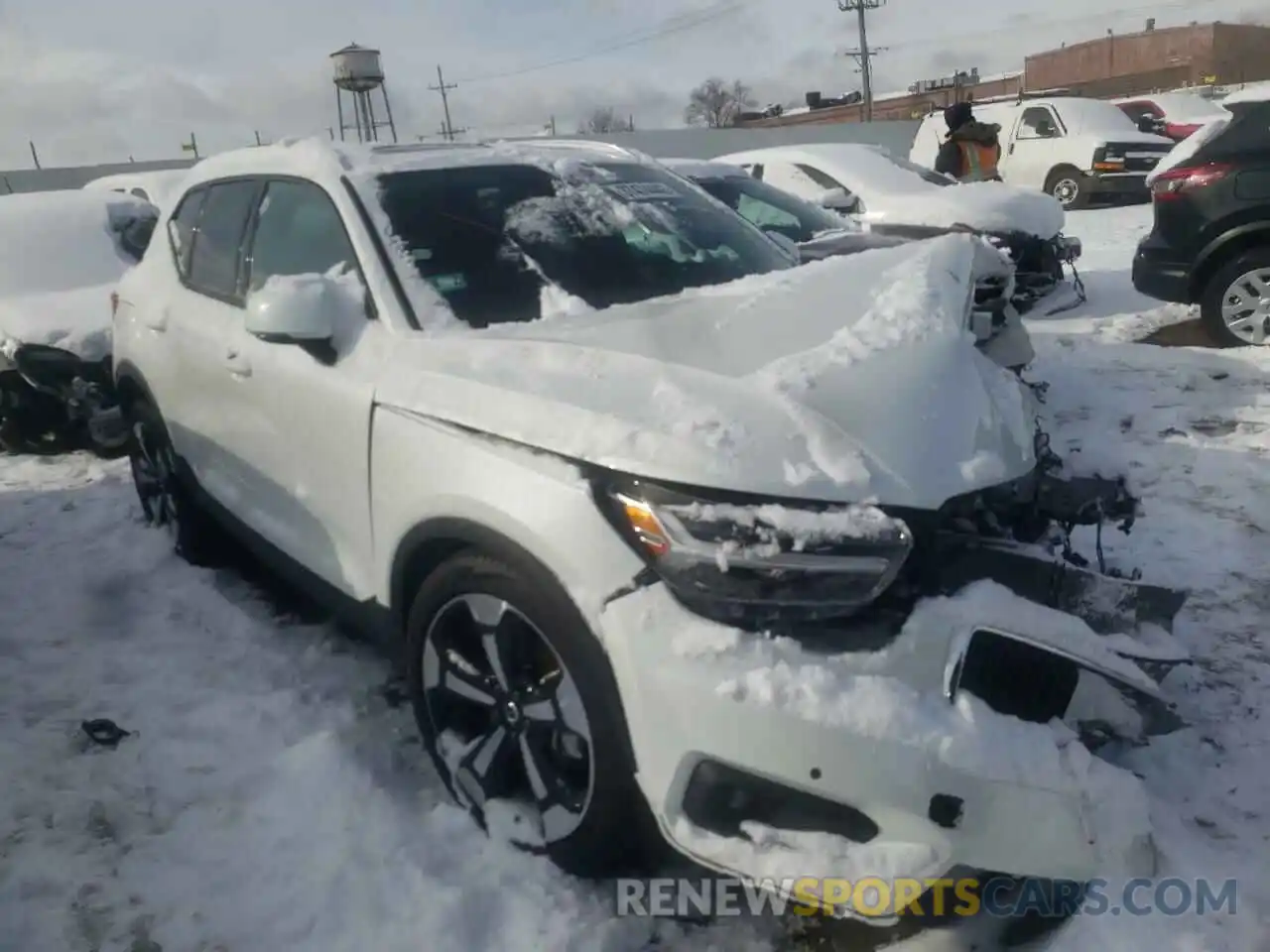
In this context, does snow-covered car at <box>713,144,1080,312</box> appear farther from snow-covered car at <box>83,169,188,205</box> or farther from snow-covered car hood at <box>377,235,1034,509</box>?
snow-covered car at <box>83,169,188,205</box>

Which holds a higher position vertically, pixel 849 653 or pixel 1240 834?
pixel 849 653

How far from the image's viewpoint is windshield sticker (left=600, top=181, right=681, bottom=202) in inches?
Answer: 136

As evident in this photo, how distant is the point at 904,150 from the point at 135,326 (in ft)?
85.0

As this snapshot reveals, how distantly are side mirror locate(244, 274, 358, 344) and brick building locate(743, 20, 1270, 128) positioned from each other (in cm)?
5360

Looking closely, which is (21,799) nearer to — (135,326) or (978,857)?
(135,326)

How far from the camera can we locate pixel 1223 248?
6660 millimetres

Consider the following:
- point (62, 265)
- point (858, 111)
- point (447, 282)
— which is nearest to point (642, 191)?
point (447, 282)

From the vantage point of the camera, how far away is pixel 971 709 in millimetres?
1803

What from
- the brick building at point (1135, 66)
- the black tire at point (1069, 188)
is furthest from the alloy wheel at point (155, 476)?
the brick building at point (1135, 66)

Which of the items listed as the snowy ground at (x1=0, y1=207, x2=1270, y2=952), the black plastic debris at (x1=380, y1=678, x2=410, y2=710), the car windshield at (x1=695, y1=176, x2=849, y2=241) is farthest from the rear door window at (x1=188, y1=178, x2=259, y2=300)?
the car windshield at (x1=695, y1=176, x2=849, y2=241)

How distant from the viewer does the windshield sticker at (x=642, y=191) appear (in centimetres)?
346

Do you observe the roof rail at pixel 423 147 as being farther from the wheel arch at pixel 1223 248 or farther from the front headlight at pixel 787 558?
the wheel arch at pixel 1223 248

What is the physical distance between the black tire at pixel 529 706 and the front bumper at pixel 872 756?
0.35 feet

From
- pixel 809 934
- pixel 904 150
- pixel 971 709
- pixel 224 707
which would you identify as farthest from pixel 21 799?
pixel 904 150
